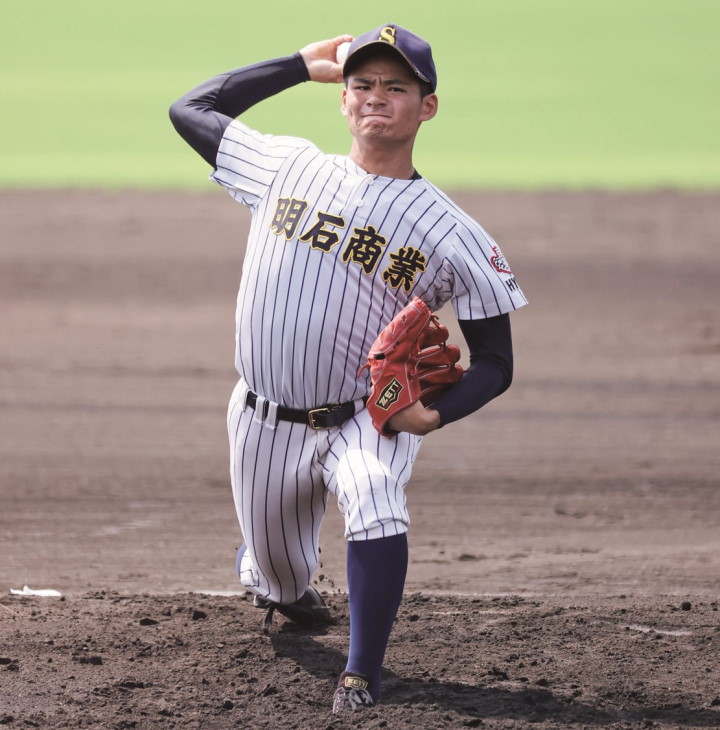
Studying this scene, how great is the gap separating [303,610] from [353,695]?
810mm

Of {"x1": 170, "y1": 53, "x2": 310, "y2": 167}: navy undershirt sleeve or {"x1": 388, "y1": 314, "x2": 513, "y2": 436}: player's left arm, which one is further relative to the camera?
{"x1": 170, "y1": 53, "x2": 310, "y2": 167}: navy undershirt sleeve

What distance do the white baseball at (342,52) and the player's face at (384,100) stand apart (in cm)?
26

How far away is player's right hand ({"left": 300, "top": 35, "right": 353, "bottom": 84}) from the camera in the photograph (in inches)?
143

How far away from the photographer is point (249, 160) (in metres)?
3.51

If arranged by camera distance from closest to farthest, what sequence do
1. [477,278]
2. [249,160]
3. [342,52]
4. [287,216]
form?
[477,278] → [287,216] → [249,160] → [342,52]

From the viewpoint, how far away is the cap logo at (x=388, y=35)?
329 centimetres

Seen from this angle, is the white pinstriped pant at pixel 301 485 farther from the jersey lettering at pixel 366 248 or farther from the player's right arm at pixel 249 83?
the player's right arm at pixel 249 83

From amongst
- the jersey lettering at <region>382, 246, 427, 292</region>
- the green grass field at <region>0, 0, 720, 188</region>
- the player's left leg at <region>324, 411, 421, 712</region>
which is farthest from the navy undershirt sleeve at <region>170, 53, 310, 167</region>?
the green grass field at <region>0, 0, 720, 188</region>

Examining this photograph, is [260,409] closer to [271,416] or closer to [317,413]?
[271,416]

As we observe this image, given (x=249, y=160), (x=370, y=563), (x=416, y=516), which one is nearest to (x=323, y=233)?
(x=249, y=160)

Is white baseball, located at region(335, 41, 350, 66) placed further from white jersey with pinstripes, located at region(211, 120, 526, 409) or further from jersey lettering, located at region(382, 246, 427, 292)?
jersey lettering, located at region(382, 246, 427, 292)

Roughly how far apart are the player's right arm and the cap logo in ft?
1.01

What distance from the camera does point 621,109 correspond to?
17.2 m

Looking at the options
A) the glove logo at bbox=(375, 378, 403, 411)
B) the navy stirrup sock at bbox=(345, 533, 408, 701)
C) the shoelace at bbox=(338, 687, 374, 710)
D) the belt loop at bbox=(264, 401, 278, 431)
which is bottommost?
the shoelace at bbox=(338, 687, 374, 710)
